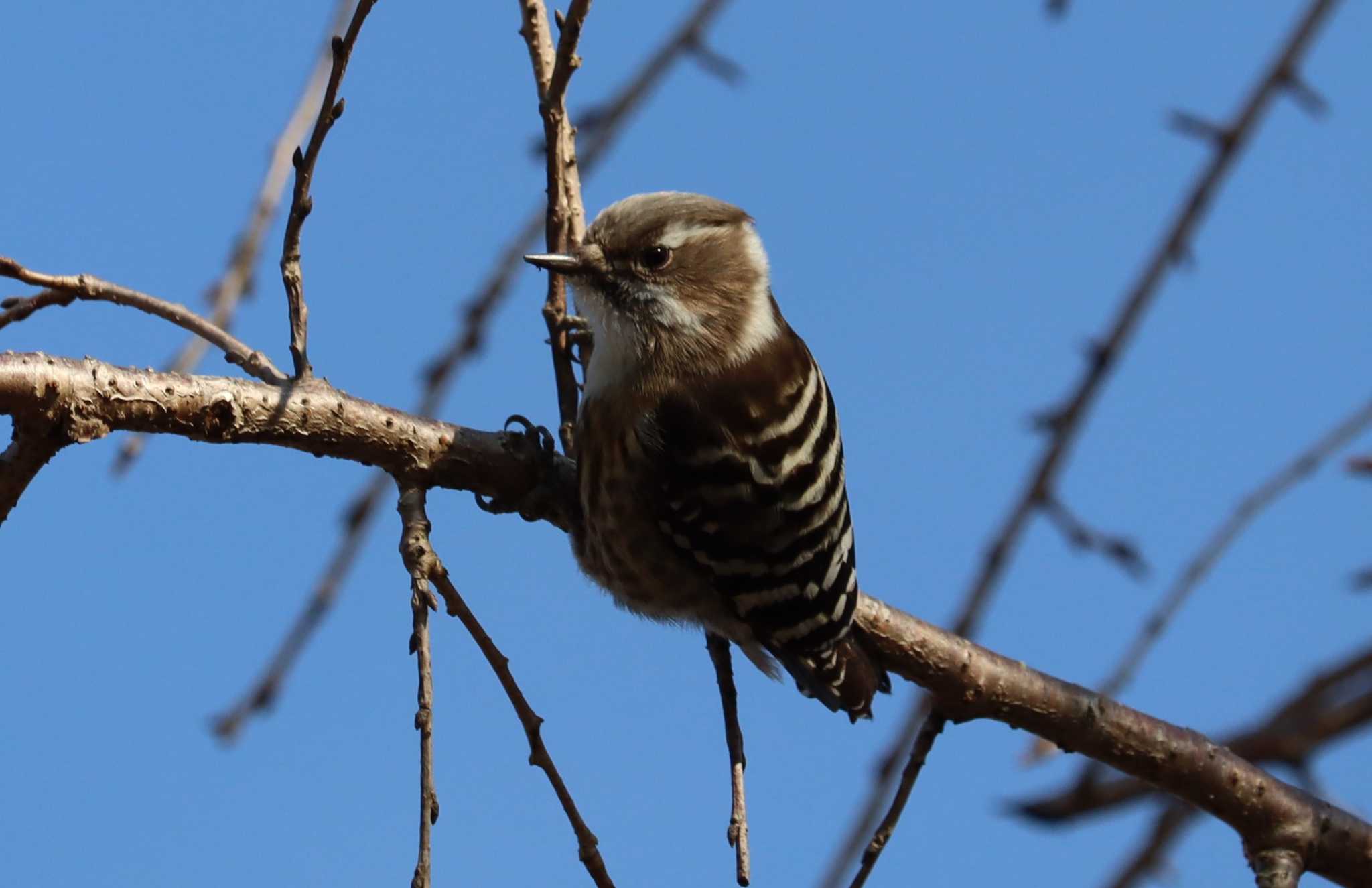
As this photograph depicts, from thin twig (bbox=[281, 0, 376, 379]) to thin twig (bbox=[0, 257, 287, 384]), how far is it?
10 cm

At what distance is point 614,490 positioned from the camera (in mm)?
4293

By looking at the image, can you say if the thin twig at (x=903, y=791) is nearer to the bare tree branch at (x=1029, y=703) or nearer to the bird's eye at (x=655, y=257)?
the bare tree branch at (x=1029, y=703)

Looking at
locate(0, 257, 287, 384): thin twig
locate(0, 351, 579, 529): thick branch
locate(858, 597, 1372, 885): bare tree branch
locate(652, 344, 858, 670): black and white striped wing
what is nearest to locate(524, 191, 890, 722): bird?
locate(652, 344, 858, 670): black and white striped wing

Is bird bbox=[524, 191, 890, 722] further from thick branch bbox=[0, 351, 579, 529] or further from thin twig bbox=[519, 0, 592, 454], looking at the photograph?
thick branch bbox=[0, 351, 579, 529]

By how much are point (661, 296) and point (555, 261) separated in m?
0.52

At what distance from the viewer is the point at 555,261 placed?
4180mm

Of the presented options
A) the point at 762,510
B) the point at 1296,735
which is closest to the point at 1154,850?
the point at 1296,735

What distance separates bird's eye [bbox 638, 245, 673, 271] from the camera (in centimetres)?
457

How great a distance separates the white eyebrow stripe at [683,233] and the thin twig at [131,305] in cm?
157

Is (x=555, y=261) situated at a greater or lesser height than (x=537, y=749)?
greater

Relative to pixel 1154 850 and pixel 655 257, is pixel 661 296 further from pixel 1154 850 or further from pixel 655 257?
pixel 1154 850

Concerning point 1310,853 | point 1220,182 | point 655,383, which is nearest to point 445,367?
point 655,383

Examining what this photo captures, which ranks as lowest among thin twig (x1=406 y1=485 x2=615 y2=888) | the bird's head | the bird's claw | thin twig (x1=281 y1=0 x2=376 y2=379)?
thin twig (x1=406 y1=485 x2=615 y2=888)

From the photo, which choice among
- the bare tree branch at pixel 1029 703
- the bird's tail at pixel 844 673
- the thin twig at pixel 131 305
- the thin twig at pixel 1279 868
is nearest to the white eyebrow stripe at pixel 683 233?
the bare tree branch at pixel 1029 703
